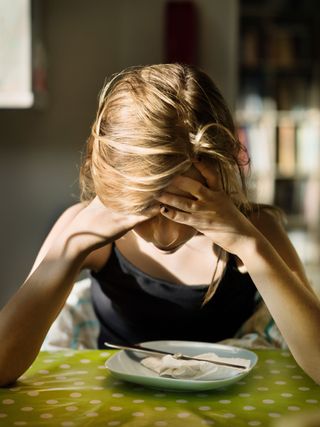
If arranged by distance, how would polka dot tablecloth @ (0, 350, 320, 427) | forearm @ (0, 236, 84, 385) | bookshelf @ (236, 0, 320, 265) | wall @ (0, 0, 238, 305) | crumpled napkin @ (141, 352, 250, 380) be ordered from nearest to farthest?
polka dot tablecloth @ (0, 350, 320, 427)
crumpled napkin @ (141, 352, 250, 380)
forearm @ (0, 236, 84, 385)
wall @ (0, 0, 238, 305)
bookshelf @ (236, 0, 320, 265)

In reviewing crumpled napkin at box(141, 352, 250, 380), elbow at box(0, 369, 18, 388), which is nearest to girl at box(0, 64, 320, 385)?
elbow at box(0, 369, 18, 388)

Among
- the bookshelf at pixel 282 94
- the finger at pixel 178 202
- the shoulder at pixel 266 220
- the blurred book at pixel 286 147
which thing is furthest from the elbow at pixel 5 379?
the blurred book at pixel 286 147

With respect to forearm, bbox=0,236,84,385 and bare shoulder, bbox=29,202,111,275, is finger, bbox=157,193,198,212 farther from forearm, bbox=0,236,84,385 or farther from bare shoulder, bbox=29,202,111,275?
bare shoulder, bbox=29,202,111,275

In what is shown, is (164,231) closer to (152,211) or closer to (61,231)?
(152,211)

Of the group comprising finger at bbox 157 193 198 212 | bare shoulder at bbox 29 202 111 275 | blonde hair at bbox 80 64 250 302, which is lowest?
bare shoulder at bbox 29 202 111 275

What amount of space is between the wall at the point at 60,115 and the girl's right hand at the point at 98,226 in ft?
8.10

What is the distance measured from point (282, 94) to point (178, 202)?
4731 millimetres

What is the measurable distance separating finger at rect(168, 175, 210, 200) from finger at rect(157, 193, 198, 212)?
0.01 metres

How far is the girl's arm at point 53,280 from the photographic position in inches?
45.9

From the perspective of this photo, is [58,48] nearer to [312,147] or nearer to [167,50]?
[167,50]

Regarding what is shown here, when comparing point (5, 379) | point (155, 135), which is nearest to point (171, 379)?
point (5, 379)

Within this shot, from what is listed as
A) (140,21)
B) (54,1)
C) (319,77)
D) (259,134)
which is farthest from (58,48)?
(319,77)

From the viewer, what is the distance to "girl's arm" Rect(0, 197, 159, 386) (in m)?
1.17

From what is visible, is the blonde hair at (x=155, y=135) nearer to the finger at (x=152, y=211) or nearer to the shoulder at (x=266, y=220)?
the finger at (x=152, y=211)
